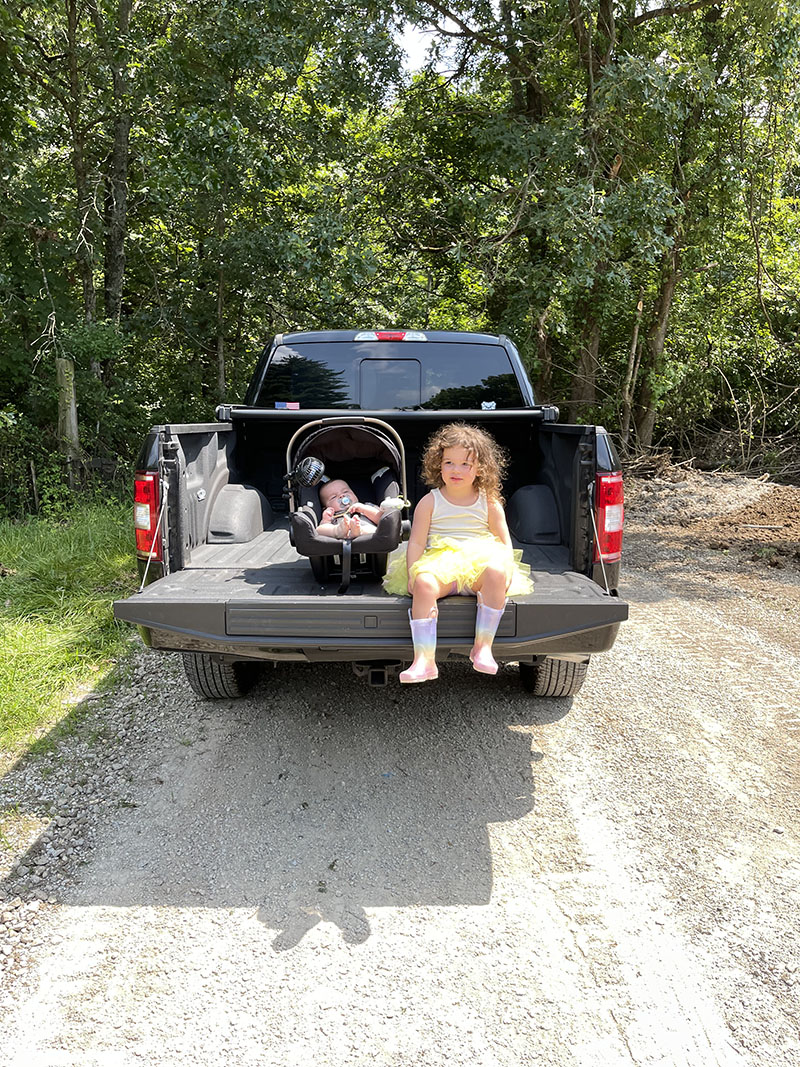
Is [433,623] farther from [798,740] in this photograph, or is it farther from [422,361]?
[422,361]

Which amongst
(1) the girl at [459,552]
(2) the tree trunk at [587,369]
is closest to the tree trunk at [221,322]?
(2) the tree trunk at [587,369]

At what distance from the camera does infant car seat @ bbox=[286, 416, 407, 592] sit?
3.66 m

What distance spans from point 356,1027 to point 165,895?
0.95 metres

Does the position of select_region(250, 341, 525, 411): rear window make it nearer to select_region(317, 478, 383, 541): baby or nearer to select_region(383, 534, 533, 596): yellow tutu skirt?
select_region(317, 478, 383, 541): baby

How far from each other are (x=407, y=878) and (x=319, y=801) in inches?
26.4

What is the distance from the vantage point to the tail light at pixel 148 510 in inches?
146

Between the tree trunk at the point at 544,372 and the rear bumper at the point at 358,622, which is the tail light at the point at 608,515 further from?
the tree trunk at the point at 544,372

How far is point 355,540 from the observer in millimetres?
3660

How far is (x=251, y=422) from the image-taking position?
5074 millimetres

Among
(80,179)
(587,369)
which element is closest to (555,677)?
(587,369)

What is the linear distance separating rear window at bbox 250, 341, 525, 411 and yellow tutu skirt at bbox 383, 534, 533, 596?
205 centimetres

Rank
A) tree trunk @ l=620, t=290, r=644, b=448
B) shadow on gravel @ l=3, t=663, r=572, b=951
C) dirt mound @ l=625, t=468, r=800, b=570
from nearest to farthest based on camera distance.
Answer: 1. shadow on gravel @ l=3, t=663, r=572, b=951
2. dirt mound @ l=625, t=468, r=800, b=570
3. tree trunk @ l=620, t=290, r=644, b=448

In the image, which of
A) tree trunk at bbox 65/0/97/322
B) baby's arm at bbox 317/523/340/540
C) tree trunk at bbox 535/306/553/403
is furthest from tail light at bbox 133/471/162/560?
tree trunk at bbox 535/306/553/403

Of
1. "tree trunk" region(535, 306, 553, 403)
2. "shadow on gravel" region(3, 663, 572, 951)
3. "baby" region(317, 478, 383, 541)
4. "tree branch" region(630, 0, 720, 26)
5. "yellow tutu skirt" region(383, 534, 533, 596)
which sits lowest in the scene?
"shadow on gravel" region(3, 663, 572, 951)
